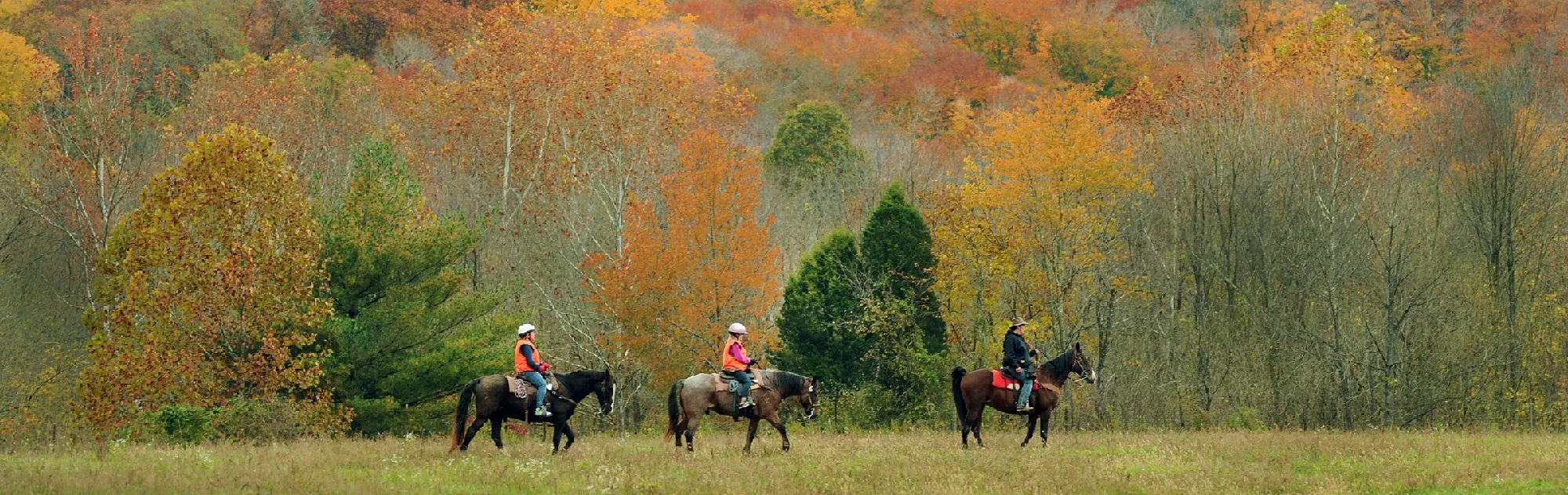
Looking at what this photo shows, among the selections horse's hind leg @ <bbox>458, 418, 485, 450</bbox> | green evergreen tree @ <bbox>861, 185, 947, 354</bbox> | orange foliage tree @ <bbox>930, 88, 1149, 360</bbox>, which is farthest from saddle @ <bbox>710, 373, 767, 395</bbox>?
orange foliage tree @ <bbox>930, 88, 1149, 360</bbox>

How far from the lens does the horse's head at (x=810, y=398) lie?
22.3 m

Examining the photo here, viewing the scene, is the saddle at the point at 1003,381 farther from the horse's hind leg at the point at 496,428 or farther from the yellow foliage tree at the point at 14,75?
the yellow foliage tree at the point at 14,75

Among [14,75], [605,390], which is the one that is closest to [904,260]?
[605,390]

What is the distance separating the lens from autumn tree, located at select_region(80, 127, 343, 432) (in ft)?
106

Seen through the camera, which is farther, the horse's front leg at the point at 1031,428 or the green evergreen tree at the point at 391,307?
the green evergreen tree at the point at 391,307

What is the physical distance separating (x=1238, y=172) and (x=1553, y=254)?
8.03m

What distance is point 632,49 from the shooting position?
58.2m

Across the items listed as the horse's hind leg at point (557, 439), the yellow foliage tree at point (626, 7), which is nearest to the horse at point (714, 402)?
the horse's hind leg at point (557, 439)

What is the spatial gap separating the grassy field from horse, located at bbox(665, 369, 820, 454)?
14.8 inches

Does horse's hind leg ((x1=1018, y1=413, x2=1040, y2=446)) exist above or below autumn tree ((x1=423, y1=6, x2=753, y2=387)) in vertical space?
below

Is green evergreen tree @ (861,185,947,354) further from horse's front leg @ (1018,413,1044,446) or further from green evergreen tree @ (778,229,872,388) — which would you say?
horse's front leg @ (1018,413,1044,446)

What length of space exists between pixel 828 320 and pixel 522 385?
17548 mm

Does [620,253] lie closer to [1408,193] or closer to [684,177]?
[684,177]

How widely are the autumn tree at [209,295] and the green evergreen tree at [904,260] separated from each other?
13525 mm
